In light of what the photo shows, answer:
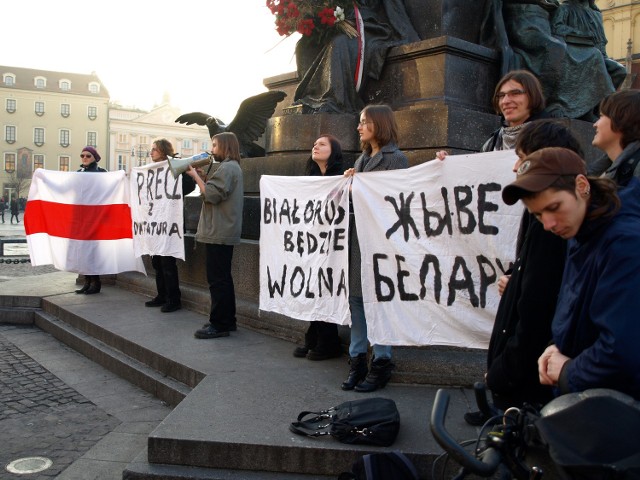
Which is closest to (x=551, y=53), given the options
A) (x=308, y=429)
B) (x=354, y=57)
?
(x=354, y=57)

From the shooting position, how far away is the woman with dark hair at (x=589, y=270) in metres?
1.66

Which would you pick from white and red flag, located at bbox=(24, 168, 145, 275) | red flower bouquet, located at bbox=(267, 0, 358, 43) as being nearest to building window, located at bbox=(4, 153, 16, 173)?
white and red flag, located at bbox=(24, 168, 145, 275)

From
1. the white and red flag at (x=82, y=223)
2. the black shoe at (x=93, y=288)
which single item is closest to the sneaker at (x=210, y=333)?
the white and red flag at (x=82, y=223)

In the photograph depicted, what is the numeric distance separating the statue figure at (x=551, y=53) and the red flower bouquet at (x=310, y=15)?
4.93ft

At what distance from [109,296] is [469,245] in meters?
5.34

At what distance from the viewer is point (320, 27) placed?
6629 millimetres

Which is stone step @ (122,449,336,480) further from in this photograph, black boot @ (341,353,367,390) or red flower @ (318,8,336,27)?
red flower @ (318,8,336,27)

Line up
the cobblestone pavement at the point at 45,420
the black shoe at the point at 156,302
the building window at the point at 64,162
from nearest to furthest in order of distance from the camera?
1. the cobblestone pavement at the point at 45,420
2. the black shoe at the point at 156,302
3. the building window at the point at 64,162

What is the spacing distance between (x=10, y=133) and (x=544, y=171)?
92.8 meters

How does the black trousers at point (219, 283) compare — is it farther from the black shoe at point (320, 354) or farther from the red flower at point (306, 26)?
the red flower at point (306, 26)

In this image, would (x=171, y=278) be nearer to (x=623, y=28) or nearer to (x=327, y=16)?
(x=327, y=16)

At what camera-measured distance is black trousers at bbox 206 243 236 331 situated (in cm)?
546

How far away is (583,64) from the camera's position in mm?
6520

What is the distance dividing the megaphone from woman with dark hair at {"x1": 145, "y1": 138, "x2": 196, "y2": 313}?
2.12 ft
